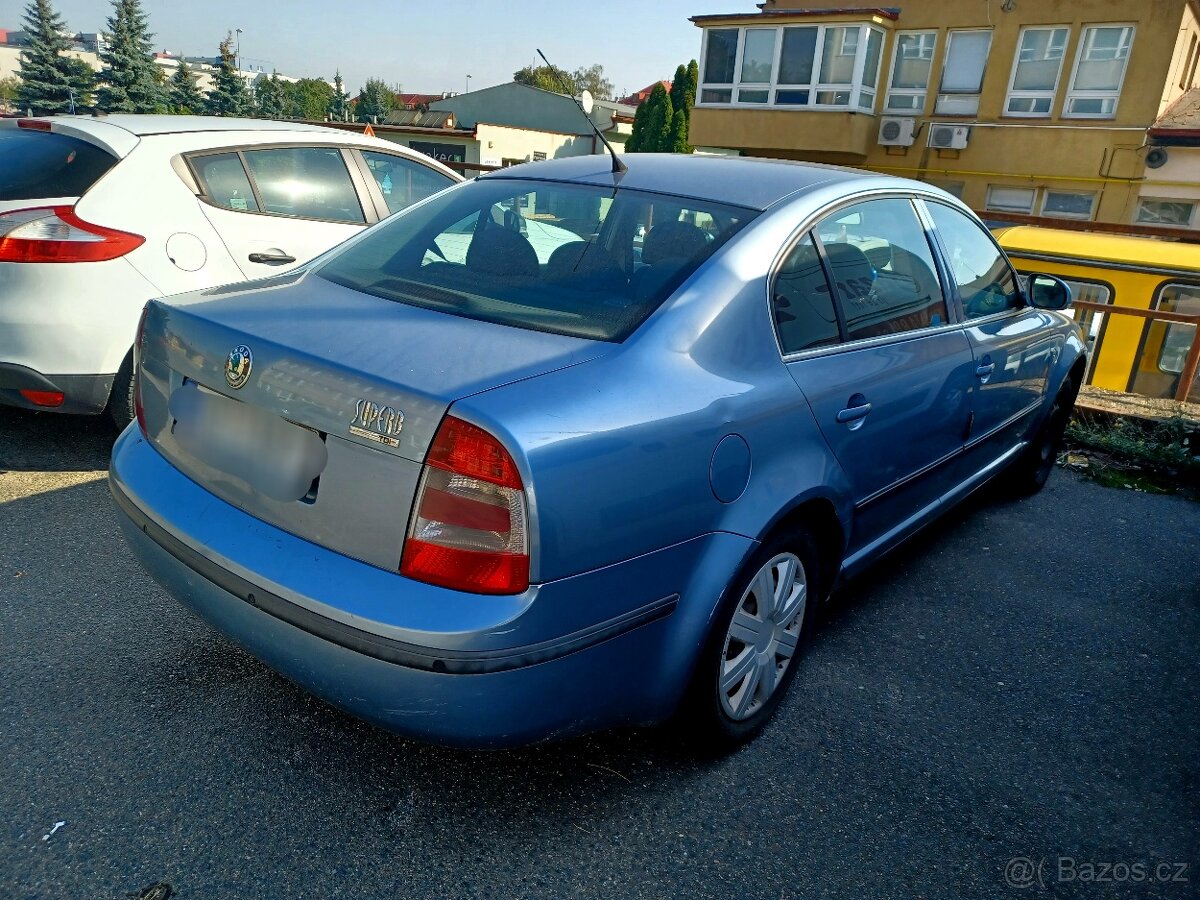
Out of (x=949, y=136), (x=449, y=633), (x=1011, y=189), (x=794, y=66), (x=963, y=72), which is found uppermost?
(x=963, y=72)

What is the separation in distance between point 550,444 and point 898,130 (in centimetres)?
2448

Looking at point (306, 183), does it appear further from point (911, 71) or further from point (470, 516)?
point (911, 71)

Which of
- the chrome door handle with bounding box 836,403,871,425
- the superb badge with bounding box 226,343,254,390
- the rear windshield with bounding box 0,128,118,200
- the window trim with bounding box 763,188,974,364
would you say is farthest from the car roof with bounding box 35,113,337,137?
the chrome door handle with bounding box 836,403,871,425

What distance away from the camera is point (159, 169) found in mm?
4141

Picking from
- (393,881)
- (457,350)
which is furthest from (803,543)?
(393,881)

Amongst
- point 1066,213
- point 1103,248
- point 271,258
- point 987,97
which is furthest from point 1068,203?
point 271,258

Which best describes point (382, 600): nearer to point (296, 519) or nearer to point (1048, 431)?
point (296, 519)

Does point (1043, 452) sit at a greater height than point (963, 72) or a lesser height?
lesser

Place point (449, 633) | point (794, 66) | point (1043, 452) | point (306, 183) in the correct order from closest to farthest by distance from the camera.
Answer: point (449, 633) < point (306, 183) < point (1043, 452) < point (794, 66)

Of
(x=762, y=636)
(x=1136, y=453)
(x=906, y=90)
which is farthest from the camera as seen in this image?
(x=906, y=90)

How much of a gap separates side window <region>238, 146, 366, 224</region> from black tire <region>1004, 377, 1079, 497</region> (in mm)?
3872

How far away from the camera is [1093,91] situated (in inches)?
838

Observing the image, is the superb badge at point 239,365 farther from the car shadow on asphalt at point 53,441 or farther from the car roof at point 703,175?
the car shadow on asphalt at point 53,441

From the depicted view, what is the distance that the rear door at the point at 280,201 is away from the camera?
4.35m
